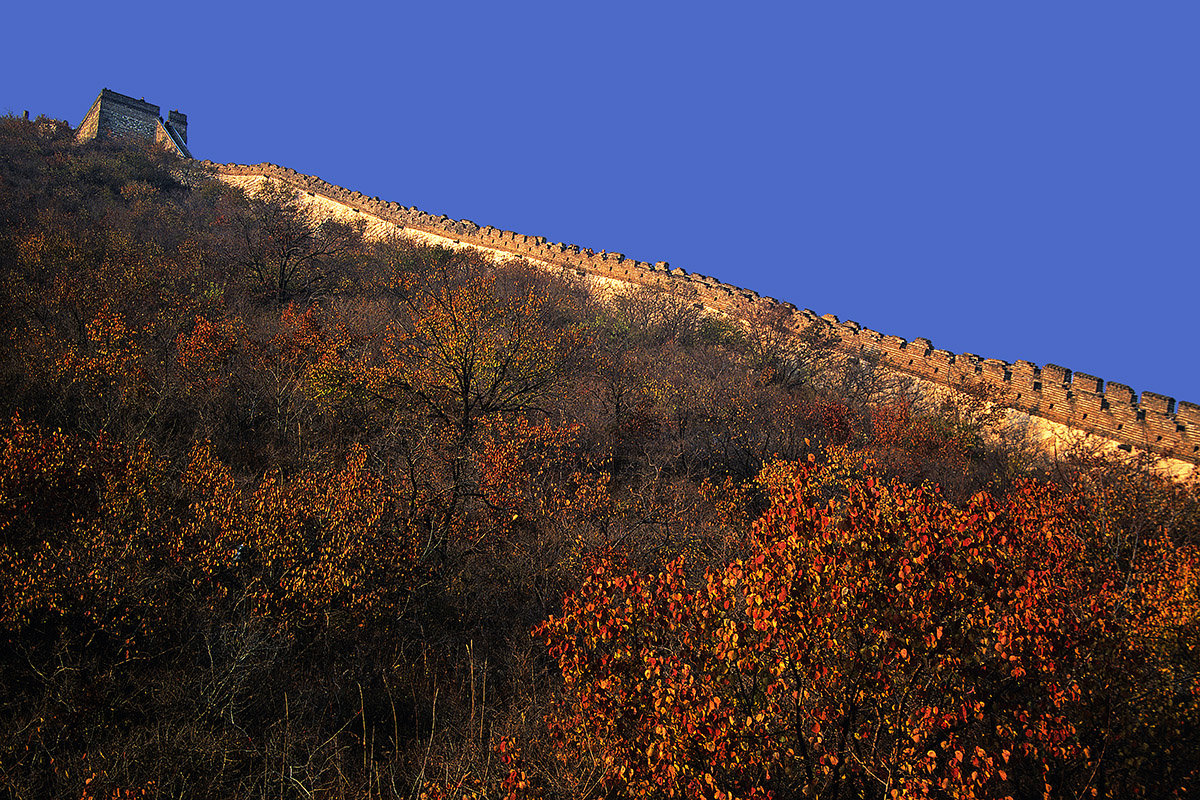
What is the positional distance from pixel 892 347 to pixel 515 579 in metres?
24.5

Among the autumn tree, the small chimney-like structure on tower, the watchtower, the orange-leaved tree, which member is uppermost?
the small chimney-like structure on tower

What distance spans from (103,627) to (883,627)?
9639 millimetres

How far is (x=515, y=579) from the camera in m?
12.7

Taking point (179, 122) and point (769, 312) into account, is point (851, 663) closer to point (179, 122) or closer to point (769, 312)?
point (769, 312)

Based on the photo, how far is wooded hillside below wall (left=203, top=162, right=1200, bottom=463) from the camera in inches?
849

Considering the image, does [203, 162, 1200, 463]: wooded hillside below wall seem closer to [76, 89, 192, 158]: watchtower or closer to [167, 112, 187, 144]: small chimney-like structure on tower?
[76, 89, 192, 158]: watchtower

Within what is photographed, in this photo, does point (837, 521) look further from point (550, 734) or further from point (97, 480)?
point (97, 480)

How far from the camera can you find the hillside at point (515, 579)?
5.92 m

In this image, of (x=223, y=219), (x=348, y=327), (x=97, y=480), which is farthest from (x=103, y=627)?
(x=223, y=219)

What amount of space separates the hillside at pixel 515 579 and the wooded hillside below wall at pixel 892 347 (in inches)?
22.1

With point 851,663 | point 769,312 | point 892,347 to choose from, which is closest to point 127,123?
point 769,312

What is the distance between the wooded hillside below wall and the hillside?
0.56m

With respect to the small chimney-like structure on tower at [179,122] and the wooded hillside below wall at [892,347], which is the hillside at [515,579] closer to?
the wooded hillside below wall at [892,347]

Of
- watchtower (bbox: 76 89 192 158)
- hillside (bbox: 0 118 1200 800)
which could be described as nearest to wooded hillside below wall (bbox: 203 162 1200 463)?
hillside (bbox: 0 118 1200 800)
